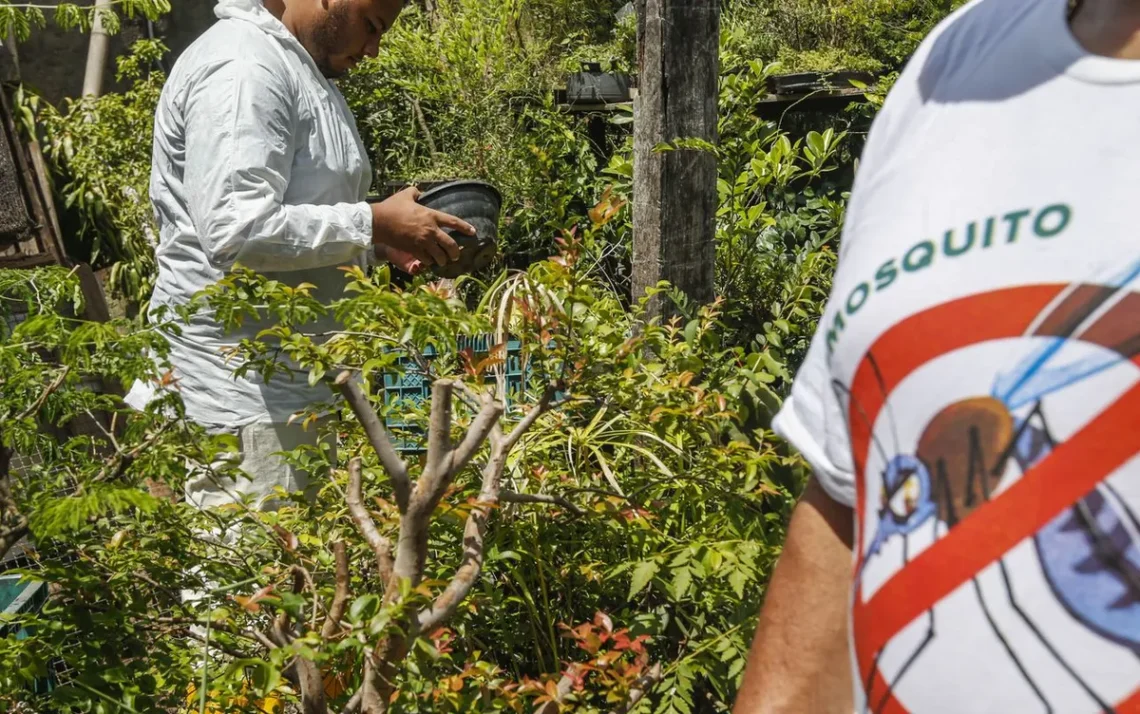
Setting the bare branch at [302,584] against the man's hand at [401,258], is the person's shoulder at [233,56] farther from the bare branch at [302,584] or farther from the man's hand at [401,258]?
the bare branch at [302,584]

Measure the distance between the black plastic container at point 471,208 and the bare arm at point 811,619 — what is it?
7.07ft

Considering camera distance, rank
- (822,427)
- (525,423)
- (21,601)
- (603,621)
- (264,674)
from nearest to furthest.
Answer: (822,427)
(264,674)
(525,423)
(603,621)
(21,601)

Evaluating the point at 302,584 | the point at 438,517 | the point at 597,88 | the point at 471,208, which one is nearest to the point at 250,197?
the point at 471,208

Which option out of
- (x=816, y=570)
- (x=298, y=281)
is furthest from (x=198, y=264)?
(x=816, y=570)

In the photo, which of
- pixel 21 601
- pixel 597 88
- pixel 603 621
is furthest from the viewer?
pixel 597 88

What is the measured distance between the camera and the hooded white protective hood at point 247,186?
2.60 m

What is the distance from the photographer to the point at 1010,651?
92cm

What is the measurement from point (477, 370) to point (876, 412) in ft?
3.44

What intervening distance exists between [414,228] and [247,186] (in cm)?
48

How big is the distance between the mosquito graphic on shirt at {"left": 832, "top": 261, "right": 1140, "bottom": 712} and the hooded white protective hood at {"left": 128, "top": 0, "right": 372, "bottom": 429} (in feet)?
5.97

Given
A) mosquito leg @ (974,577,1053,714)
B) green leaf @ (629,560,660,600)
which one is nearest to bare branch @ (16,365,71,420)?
green leaf @ (629,560,660,600)

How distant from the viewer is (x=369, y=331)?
2156 millimetres

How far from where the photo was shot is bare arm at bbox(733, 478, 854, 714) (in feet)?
3.87

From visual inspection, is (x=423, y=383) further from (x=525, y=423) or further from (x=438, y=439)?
(x=438, y=439)
